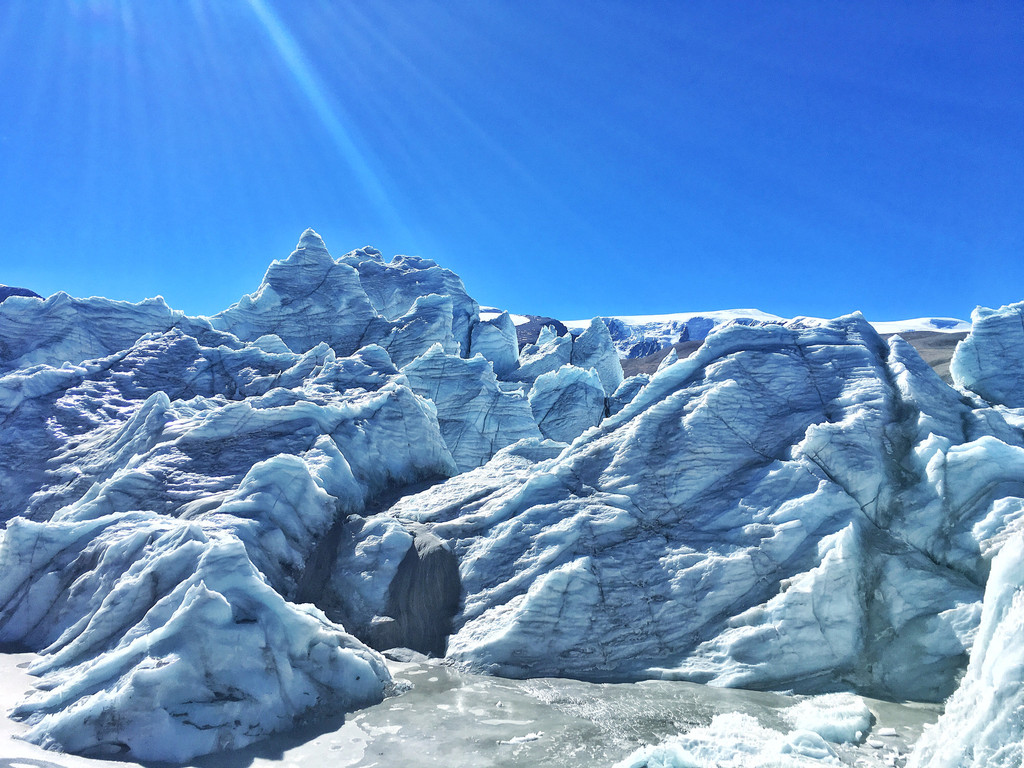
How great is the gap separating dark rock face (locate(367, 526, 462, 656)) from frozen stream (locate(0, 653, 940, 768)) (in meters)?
1.46

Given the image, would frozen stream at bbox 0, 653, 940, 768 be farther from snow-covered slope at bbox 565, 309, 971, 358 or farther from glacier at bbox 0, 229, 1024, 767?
snow-covered slope at bbox 565, 309, 971, 358

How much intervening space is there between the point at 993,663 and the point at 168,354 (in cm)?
2298

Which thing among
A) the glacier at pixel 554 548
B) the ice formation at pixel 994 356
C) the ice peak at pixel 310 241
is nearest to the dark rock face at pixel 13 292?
the ice peak at pixel 310 241

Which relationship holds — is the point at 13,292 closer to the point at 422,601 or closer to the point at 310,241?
the point at 310,241

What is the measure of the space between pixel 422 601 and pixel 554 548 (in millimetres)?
2517

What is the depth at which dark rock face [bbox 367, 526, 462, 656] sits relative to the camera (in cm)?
1191

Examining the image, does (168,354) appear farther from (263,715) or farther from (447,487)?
(263,715)

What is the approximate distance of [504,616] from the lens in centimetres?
1164

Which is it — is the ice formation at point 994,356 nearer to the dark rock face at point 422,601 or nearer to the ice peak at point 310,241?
the dark rock face at point 422,601

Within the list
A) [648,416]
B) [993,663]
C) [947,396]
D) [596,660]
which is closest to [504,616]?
[596,660]

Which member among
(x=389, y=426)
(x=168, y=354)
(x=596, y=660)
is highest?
(x=168, y=354)

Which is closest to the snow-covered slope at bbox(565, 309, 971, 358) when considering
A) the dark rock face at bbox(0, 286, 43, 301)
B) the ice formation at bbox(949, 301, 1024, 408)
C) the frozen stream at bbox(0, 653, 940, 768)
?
the dark rock face at bbox(0, 286, 43, 301)

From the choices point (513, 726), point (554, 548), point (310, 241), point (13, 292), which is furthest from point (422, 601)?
point (13, 292)

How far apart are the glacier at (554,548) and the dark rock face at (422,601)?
0.16ft
